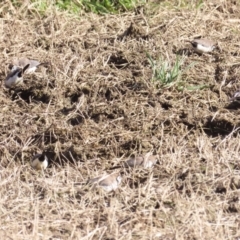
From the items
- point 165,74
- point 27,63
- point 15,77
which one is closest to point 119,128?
point 165,74

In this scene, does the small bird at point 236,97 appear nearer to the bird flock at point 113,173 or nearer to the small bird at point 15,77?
the bird flock at point 113,173

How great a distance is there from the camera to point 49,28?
20.0 feet

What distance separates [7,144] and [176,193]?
1266mm

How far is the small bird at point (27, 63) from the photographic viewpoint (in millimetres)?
5446

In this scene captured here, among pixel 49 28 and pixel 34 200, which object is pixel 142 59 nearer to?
pixel 49 28

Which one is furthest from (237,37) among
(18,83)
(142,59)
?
(18,83)

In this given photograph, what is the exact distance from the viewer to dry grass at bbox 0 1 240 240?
389cm

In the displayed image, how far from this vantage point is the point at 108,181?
13.7 ft

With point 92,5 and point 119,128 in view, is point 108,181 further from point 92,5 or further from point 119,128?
point 92,5

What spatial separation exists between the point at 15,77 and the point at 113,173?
140 centimetres

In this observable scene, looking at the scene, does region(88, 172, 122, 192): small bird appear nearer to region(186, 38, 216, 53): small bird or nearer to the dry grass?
the dry grass

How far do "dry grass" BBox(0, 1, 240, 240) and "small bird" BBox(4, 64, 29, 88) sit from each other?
0.06 meters

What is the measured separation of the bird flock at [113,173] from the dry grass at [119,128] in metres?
0.05

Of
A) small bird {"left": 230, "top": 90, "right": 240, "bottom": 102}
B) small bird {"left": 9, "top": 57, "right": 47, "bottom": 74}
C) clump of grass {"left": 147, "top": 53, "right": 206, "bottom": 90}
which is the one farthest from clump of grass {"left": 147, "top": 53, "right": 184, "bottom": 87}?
small bird {"left": 9, "top": 57, "right": 47, "bottom": 74}
